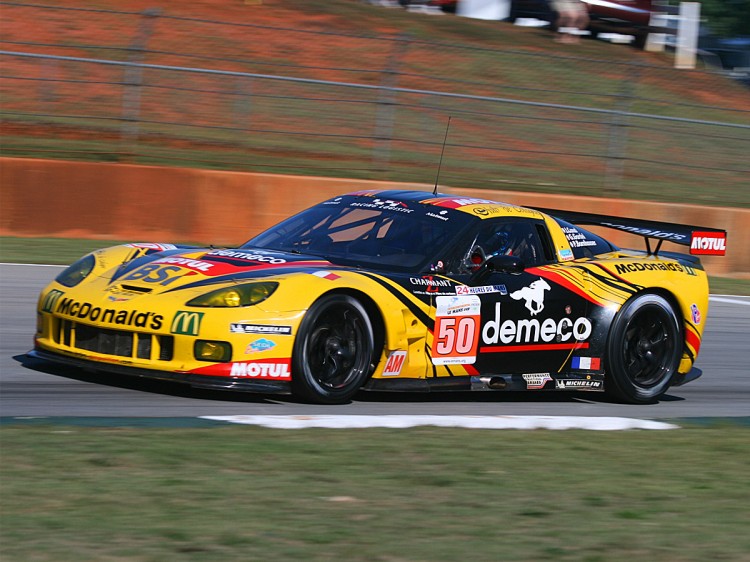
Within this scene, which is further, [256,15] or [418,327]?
[256,15]

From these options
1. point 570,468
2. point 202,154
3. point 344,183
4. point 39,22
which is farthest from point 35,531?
point 39,22

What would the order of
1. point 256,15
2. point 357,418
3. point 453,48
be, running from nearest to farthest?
point 357,418 < point 453,48 < point 256,15

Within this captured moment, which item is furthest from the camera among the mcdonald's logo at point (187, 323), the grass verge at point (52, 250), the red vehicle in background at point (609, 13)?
the red vehicle in background at point (609, 13)

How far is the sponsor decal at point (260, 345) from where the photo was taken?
640 centimetres

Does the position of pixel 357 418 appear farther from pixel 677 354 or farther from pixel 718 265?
pixel 718 265

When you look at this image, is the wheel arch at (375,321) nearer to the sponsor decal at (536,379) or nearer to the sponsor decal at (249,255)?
the sponsor decal at (249,255)

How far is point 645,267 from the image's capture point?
8.29 meters

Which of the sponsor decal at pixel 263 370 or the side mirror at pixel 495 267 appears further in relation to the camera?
the side mirror at pixel 495 267

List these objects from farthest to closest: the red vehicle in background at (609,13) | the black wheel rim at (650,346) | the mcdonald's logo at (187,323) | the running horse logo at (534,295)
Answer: the red vehicle in background at (609,13)
the black wheel rim at (650,346)
the running horse logo at (534,295)
the mcdonald's logo at (187,323)

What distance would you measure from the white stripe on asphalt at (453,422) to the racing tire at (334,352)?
0.95ft

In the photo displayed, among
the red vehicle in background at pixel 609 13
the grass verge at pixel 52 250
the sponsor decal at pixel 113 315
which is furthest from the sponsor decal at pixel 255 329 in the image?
the red vehicle in background at pixel 609 13

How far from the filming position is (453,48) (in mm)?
17062

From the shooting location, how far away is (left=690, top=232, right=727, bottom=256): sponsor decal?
8672 millimetres

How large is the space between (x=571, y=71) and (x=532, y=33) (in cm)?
1055
